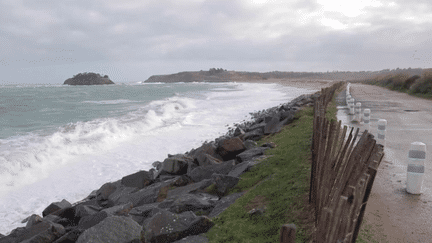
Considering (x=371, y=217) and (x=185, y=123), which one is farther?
(x=185, y=123)

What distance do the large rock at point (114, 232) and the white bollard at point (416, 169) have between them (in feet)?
14.3

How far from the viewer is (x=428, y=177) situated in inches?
217

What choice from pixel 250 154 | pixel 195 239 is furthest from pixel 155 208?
pixel 250 154

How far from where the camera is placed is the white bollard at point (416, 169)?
476 cm

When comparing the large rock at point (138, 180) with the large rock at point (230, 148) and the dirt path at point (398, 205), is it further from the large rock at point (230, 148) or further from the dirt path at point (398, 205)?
the dirt path at point (398, 205)

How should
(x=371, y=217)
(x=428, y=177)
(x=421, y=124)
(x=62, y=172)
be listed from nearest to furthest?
(x=371, y=217)
(x=428, y=177)
(x=62, y=172)
(x=421, y=124)

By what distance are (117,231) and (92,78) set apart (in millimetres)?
153102

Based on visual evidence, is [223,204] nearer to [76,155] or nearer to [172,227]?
[172,227]

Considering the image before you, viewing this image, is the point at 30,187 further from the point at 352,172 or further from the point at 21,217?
the point at 352,172

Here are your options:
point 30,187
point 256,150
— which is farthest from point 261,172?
point 30,187

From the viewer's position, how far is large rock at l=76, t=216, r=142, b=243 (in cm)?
412

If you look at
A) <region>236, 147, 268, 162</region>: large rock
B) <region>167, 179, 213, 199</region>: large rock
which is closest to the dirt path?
<region>236, 147, 268, 162</region>: large rock

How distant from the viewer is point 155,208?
5.14m

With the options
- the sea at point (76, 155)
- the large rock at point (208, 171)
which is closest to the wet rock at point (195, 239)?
the large rock at point (208, 171)
